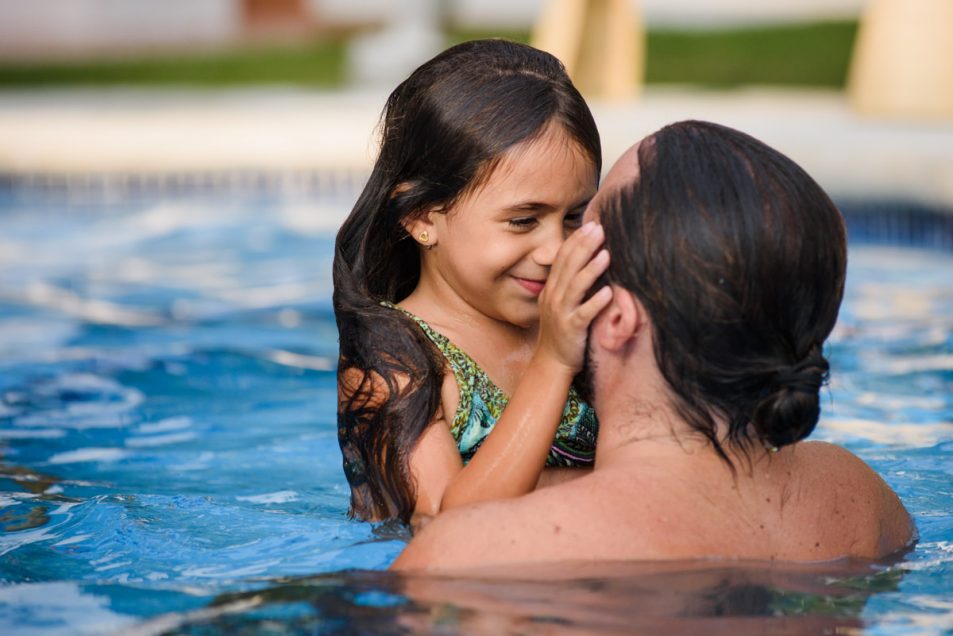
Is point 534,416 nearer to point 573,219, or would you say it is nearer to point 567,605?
point 567,605

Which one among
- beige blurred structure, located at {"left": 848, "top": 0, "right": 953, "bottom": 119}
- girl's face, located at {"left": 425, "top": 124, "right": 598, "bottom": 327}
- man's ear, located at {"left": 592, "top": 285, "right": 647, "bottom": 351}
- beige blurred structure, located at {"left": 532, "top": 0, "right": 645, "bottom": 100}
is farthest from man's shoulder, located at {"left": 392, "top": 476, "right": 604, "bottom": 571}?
beige blurred structure, located at {"left": 532, "top": 0, "right": 645, "bottom": 100}

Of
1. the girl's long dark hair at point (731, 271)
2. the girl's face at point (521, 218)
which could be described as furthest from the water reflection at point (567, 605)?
the girl's face at point (521, 218)

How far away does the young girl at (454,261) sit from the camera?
11.2ft

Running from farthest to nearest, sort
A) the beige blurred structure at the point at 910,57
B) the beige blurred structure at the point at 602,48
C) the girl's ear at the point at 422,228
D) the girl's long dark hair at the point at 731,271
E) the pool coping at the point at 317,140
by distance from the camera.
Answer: the beige blurred structure at the point at 602,48, the beige blurred structure at the point at 910,57, the pool coping at the point at 317,140, the girl's ear at the point at 422,228, the girl's long dark hair at the point at 731,271

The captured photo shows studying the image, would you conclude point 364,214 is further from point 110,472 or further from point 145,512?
point 110,472

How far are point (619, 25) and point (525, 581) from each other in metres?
10.4

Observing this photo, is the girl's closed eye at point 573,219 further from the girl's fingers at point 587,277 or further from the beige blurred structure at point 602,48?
the beige blurred structure at point 602,48

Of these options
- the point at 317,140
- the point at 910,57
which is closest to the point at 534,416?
the point at 317,140

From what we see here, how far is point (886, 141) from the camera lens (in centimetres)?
908

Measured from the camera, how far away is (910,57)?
10.6 m

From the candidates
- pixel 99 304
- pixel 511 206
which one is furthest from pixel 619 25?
pixel 511 206

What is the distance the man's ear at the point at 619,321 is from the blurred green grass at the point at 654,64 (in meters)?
14.4

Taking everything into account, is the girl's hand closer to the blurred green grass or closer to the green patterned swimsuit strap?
the green patterned swimsuit strap

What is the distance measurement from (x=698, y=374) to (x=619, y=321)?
7.3 inches
